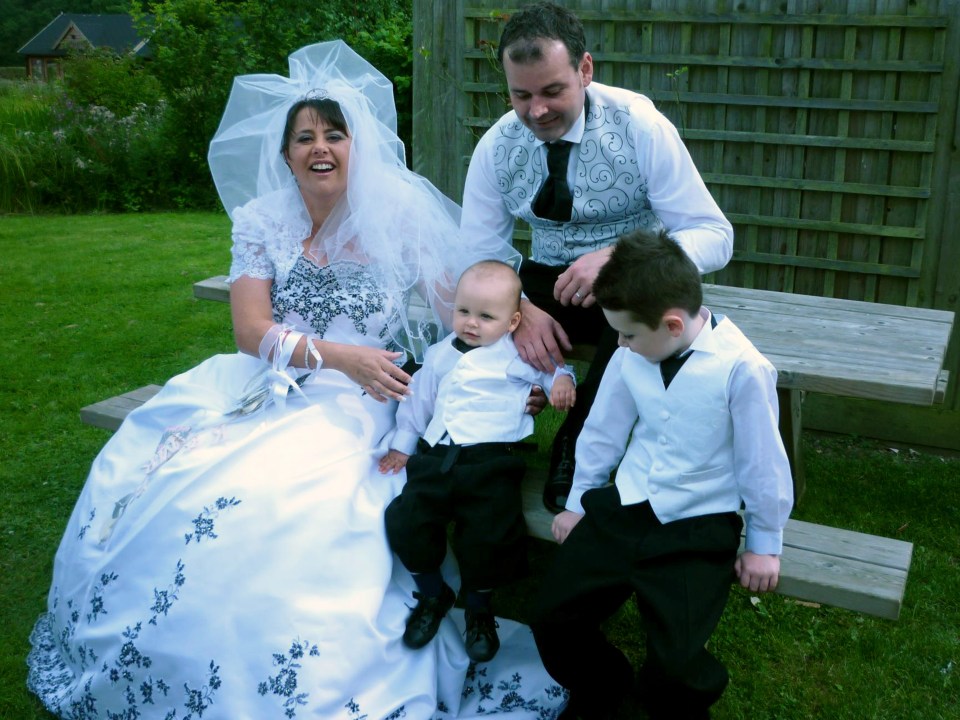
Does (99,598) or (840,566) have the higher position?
(840,566)

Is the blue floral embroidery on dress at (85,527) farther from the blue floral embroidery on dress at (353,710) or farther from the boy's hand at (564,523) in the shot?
the boy's hand at (564,523)

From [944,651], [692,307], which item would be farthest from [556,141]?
[944,651]

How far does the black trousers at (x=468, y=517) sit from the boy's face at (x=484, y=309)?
1.13 feet

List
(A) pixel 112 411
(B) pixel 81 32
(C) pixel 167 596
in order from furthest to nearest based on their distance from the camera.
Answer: (B) pixel 81 32
(A) pixel 112 411
(C) pixel 167 596

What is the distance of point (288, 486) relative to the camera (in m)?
2.70

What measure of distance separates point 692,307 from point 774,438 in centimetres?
36

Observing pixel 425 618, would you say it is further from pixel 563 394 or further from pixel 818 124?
pixel 818 124

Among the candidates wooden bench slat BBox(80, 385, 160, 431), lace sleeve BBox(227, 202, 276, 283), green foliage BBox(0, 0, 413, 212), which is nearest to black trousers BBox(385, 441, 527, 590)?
lace sleeve BBox(227, 202, 276, 283)

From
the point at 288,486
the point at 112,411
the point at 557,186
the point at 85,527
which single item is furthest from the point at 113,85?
the point at 288,486

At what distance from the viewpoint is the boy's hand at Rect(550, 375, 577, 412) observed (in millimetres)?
2799

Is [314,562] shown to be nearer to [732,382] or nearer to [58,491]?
[732,382]

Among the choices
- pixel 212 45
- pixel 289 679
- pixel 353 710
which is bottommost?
pixel 353 710

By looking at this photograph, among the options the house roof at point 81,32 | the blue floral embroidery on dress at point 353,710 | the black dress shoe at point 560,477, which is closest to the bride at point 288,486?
the blue floral embroidery on dress at point 353,710

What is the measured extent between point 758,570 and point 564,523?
514 mm
